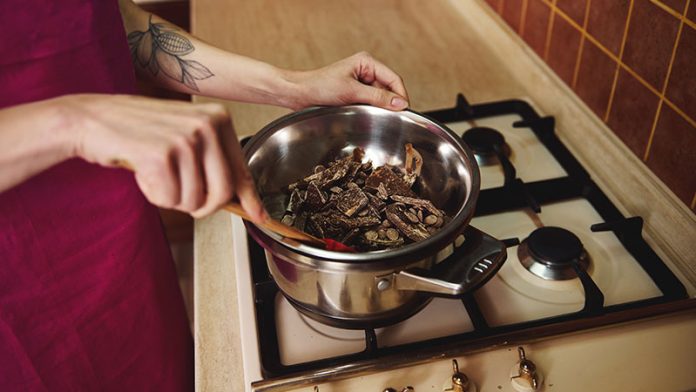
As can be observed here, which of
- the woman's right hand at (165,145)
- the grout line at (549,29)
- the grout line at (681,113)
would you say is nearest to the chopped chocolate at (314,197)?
the woman's right hand at (165,145)

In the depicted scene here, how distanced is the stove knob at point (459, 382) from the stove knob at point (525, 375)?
0.16 ft

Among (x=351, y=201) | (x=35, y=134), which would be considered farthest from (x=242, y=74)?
(x=35, y=134)

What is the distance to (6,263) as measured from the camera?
2.41 feet

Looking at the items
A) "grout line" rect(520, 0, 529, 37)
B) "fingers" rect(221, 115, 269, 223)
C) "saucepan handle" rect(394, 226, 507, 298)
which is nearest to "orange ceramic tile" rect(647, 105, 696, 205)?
"saucepan handle" rect(394, 226, 507, 298)

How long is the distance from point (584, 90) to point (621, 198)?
0.72 ft

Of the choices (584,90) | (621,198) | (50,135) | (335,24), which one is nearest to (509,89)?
(584,90)

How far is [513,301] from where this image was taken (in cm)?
76

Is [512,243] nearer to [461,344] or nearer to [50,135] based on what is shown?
[461,344]

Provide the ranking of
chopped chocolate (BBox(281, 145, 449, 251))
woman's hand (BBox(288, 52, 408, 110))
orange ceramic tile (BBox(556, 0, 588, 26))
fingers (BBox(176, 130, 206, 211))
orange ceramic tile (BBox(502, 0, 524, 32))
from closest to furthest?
fingers (BBox(176, 130, 206, 211)) → chopped chocolate (BBox(281, 145, 449, 251)) → woman's hand (BBox(288, 52, 408, 110)) → orange ceramic tile (BBox(556, 0, 588, 26)) → orange ceramic tile (BBox(502, 0, 524, 32))

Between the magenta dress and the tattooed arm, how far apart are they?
91 mm

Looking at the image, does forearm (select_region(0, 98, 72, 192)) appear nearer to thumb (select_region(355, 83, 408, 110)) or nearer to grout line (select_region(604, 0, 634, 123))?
thumb (select_region(355, 83, 408, 110))

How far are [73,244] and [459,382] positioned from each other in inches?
19.6

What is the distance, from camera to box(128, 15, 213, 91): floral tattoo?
88cm

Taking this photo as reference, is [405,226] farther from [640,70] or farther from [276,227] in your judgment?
[640,70]
